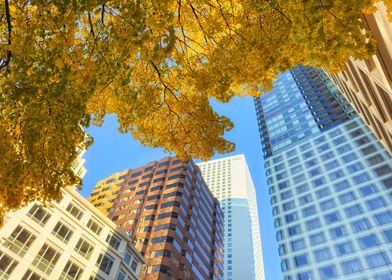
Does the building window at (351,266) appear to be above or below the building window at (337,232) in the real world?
below

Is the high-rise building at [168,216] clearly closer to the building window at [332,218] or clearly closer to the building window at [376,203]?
the building window at [332,218]

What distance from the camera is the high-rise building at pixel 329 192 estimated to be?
1550 inches

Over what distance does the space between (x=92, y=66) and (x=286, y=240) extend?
52576 mm

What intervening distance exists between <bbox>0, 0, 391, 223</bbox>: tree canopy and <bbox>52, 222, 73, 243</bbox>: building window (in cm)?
2217

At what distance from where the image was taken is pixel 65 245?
24.2 m

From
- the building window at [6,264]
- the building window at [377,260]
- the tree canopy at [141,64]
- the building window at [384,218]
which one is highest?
the building window at [384,218]

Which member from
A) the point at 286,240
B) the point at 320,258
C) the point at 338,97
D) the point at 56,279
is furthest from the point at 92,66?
the point at 338,97

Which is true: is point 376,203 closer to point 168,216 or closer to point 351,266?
point 351,266

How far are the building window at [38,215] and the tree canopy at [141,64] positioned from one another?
21.2 meters

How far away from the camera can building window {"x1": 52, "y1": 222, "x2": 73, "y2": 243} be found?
24331 mm

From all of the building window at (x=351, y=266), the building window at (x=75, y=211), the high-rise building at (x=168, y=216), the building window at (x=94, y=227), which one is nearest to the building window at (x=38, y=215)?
the building window at (x=75, y=211)

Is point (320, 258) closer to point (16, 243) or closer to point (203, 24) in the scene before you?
point (16, 243)

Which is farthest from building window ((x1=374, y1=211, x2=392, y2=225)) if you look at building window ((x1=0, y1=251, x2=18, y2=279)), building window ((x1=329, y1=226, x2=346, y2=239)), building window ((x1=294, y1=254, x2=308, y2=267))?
building window ((x1=0, y1=251, x2=18, y2=279))

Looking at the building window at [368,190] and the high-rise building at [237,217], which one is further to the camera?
the high-rise building at [237,217]
